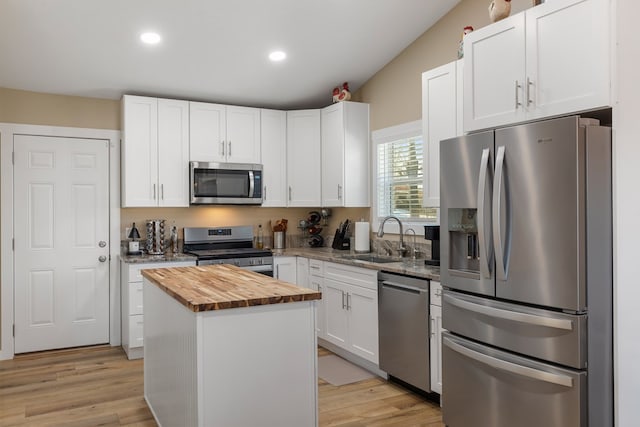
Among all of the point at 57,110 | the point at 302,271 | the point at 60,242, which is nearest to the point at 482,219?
the point at 302,271

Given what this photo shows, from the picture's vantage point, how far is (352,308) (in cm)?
400

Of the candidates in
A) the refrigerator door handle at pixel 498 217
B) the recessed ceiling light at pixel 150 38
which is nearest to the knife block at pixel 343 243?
the recessed ceiling light at pixel 150 38

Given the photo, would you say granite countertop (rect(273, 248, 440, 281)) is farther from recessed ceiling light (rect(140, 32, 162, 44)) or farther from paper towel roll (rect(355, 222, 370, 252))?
recessed ceiling light (rect(140, 32, 162, 44))

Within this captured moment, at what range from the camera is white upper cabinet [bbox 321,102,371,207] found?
15.5 feet

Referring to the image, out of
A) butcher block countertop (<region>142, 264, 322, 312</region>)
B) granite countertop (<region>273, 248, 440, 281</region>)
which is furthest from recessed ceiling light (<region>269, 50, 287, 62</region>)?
butcher block countertop (<region>142, 264, 322, 312</region>)

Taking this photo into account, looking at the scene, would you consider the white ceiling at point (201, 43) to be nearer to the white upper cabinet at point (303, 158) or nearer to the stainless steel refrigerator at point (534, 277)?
the white upper cabinet at point (303, 158)

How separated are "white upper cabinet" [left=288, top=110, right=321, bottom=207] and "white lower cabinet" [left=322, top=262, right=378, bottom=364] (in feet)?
3.33

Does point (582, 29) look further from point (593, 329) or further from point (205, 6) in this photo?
point (205, 6)

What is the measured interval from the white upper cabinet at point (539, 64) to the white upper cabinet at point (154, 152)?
2.87 m

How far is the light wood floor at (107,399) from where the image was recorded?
304cm

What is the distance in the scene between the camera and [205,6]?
340cm

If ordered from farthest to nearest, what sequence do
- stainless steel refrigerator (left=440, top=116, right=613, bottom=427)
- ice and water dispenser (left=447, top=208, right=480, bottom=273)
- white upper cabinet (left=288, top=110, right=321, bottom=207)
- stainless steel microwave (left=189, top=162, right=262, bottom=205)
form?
1. white upper cabinet (left=288, top=110, right=321, bottom=207)
2. stainless steel microwave (left=189, top=162, right=262, bottom=205)
3. ice and water dispenser (left=447, top=208, right=480, bottom=273)
4. stainless steel refrigerator (left=440, top=116, right=613, bottom=427)

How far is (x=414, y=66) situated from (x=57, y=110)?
10.8 ft

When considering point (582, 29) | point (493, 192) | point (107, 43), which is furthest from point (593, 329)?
point (107, 43)
